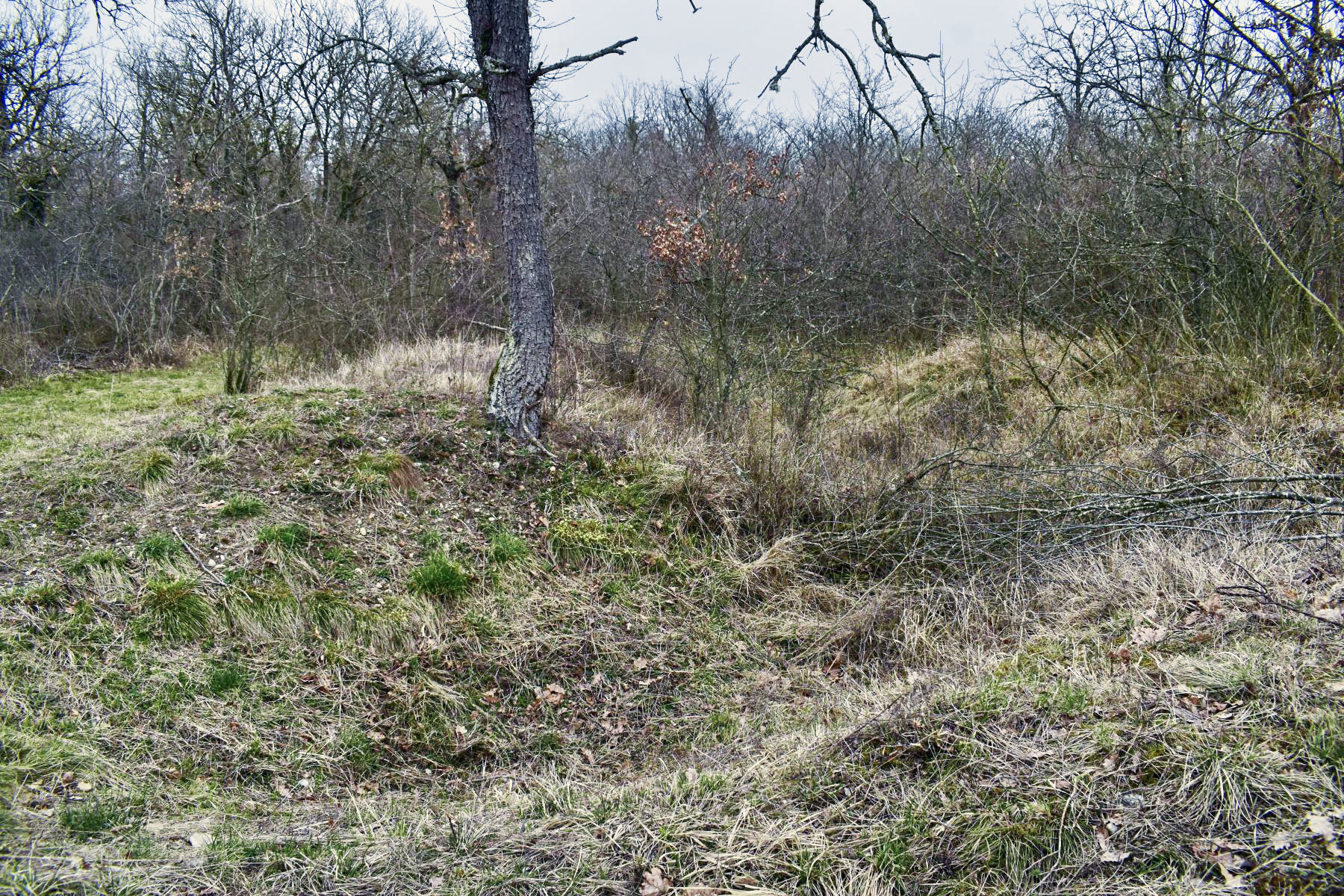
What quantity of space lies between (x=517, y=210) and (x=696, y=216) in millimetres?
1818

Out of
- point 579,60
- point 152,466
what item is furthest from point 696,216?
point 152,466

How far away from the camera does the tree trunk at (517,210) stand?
5.66 meters

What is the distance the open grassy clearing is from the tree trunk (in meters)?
0.44

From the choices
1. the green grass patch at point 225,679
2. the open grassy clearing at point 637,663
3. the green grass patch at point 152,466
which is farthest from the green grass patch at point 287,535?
the green grass patch at point 152,466

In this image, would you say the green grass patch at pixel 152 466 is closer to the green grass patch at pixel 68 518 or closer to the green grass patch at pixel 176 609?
the green grass patch at pixel 68 518

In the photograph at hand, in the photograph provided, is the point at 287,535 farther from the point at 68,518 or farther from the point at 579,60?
the point at 579,60

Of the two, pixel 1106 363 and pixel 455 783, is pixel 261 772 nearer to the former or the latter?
pixel 455 783

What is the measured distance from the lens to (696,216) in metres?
6.98

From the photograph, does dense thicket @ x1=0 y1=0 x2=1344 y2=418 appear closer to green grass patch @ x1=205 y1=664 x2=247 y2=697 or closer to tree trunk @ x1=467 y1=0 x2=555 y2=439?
tree trunk @ x1=467 y1=0 x2=555 y2=439

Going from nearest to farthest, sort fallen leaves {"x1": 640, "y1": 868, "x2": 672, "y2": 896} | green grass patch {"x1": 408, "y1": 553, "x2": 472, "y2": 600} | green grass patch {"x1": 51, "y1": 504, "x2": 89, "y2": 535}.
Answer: fallen leaves {"x1": 640, "y1": 868, "x2": 672, "y2": 896} → green grass patch {"x1": 408, "y1": 553, "x2": 472, "y2": 600} → green grass patch {"x1": 51, "y1": 504, "x2": 89, "y2": 535}

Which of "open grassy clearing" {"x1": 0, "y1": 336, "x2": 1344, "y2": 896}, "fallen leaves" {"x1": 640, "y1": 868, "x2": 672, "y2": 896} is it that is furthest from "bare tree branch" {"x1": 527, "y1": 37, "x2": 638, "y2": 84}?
"fallen leaves" {"x1": 640, "y1": 868, "x2": 672, "y2": 896}

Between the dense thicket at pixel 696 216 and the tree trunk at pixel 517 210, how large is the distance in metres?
0.60

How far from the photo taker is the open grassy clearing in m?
2.42

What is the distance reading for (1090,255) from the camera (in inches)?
309
